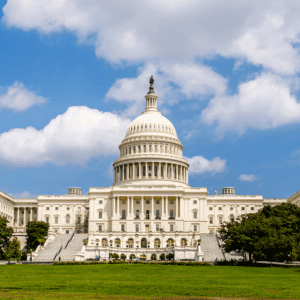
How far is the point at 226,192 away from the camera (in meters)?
174

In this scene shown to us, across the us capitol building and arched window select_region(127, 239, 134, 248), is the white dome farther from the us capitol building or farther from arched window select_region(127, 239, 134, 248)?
arched window select_region(127, 239, 134, 248)

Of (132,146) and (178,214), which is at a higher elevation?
(132,146)

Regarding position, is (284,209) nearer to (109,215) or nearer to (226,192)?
(109,215)

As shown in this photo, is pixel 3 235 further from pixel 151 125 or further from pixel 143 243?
pixel 151 125

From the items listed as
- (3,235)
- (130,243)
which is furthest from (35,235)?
(130,243)

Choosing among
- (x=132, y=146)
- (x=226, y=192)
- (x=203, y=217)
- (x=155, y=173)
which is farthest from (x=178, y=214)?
(x=226, y=192)

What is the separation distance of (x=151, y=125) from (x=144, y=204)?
104 feet

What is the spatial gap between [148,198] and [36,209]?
44.8m

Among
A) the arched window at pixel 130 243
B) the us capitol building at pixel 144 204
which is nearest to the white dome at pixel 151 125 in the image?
the us capitol building at pixel 144 204

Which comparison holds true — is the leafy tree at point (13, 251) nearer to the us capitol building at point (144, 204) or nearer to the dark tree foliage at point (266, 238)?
the us capitol building at point (144, 204)

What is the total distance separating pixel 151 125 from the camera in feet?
516

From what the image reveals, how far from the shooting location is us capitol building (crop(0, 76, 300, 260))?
11944cm

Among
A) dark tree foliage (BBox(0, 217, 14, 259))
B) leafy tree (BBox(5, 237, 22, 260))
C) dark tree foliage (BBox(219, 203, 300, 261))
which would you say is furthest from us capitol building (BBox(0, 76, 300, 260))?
dark tree foliage (BBox(219, 203, 300, 261))

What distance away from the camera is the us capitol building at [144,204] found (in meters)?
119
